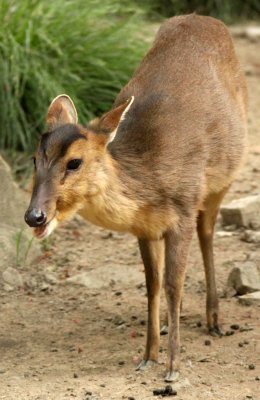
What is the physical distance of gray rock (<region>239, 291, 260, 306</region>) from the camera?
6.64 m

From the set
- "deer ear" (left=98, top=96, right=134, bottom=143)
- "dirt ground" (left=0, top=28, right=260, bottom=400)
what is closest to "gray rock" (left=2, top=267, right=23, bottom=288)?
"dirt ground" (left=0, top=28, right=260, bottom=400)

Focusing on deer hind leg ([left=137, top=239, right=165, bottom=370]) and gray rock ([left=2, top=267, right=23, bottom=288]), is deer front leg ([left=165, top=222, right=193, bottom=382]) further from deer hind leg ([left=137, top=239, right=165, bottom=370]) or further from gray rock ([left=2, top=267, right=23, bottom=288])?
gray rock ([left=2, top=267, right=23, bottom=288])

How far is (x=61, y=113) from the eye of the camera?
573 cm

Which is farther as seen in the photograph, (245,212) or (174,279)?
(245,212)

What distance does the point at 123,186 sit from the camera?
5523 millimetres

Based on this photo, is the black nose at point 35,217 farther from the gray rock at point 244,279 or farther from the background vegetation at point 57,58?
the background vegetation at point 57,58

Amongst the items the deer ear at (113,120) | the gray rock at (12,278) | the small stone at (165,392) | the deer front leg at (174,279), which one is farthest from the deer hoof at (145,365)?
the gray rock at (12,278)

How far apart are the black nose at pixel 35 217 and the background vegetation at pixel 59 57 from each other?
3.77 m

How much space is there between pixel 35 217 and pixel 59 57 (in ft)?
14.4

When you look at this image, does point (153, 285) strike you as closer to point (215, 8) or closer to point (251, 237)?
point (251, 237)

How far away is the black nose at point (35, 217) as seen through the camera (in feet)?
16.8

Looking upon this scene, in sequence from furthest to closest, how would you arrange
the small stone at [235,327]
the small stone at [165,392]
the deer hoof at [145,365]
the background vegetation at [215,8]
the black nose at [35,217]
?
the background vegetation at [215,8]
the small stone at [235,327]
the deer hoof at [145,365]
the small stone at [165,392]
the black nose at [35,217]

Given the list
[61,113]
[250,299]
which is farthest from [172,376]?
[61,113]

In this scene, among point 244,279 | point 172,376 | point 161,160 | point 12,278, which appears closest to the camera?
point 172,376
